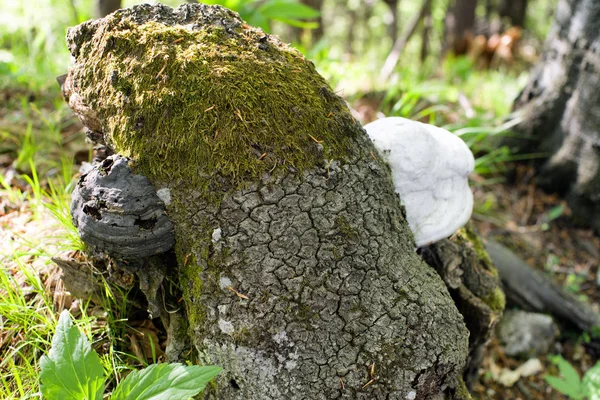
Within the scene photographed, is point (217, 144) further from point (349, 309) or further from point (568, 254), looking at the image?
point (568, 254)

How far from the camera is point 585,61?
3.97 meters

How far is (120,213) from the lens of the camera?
65.4 inches

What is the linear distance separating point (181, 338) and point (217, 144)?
858 millimetres

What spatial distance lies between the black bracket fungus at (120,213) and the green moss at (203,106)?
7cm

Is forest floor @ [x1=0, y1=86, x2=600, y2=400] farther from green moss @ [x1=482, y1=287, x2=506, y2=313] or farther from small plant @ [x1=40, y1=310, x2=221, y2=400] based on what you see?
green moss @ [x1=482, y1=287, x2=506, y2=313]

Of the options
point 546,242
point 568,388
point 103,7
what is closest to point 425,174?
point 568,388

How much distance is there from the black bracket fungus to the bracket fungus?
1023 mm

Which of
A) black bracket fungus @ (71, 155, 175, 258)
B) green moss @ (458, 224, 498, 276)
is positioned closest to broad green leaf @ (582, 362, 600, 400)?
green moss @ (458, 224, 498, 276)

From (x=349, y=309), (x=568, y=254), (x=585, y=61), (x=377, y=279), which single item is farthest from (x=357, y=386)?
(x=585, y=61)

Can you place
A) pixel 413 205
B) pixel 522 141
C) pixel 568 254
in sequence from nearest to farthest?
pixel 413 205 → pixel 568 254 → pixel 522 141

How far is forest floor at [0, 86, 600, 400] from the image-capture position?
2.22m

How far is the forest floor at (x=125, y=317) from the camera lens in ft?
7.29

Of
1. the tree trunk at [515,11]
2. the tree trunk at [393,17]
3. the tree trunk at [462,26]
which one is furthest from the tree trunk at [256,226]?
the tree trunk at [515,11]

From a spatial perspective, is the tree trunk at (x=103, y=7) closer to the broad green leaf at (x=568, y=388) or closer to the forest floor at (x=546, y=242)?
the forest floor at (x=546, y=242)
